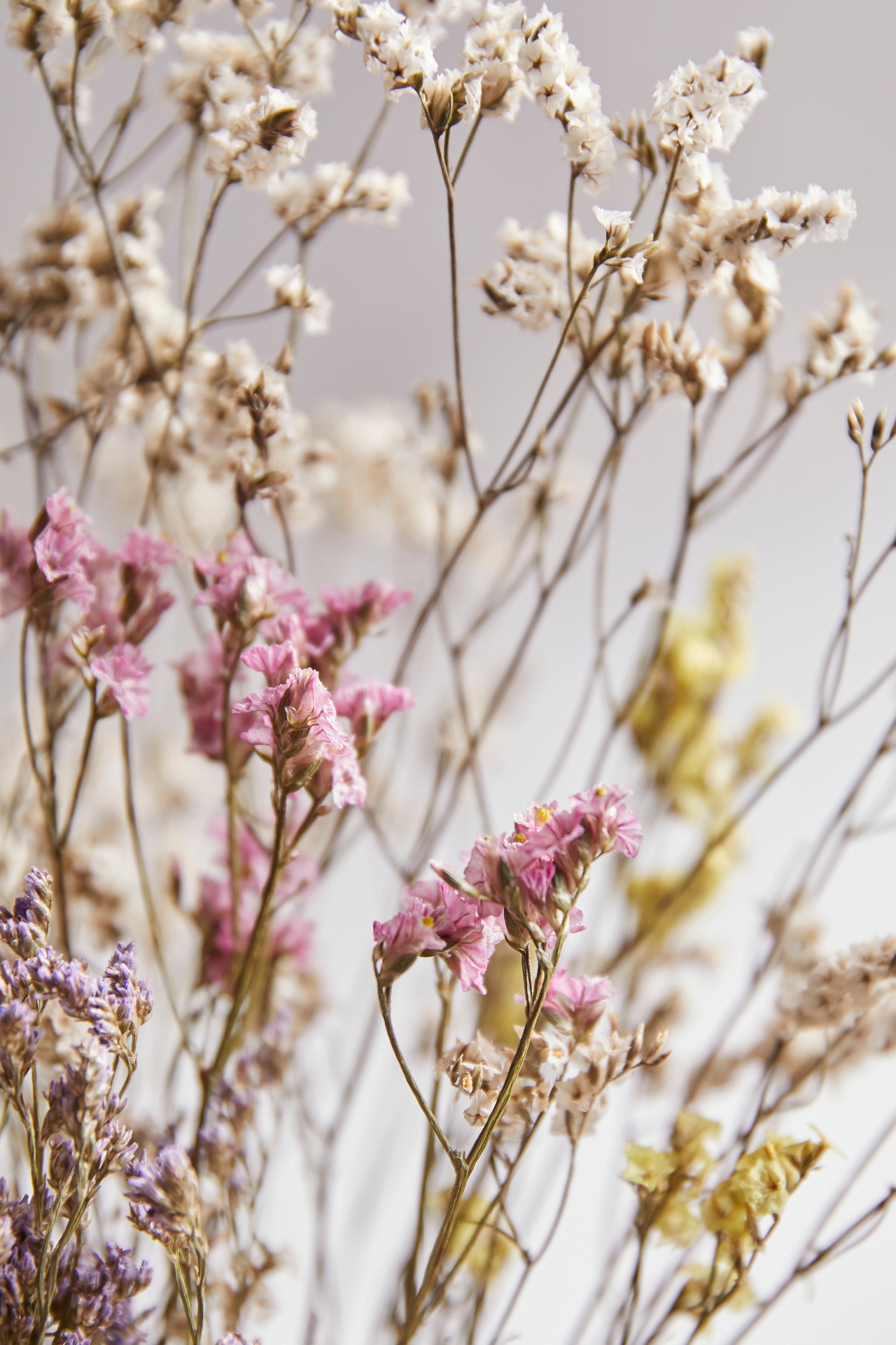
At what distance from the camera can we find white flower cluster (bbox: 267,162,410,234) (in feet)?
1.39

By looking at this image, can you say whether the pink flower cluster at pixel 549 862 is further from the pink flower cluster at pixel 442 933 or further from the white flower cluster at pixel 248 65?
the white flower cluster at pixel 248 65

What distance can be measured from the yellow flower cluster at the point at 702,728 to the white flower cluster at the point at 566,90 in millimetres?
334

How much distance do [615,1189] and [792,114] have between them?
86cm

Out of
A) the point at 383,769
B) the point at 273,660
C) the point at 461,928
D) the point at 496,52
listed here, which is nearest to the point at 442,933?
the point at 461,928

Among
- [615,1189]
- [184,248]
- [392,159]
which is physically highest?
[392,159]

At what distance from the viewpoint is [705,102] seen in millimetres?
315

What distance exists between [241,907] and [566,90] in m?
0.38

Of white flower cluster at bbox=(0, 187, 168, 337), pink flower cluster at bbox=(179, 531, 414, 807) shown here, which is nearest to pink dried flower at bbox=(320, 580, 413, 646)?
pink flower cluster at bbox=(179, 531, 414, 807)

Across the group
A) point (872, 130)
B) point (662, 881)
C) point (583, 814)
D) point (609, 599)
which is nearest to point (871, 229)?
point (872, 130)

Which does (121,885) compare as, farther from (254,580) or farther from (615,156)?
(615,156)

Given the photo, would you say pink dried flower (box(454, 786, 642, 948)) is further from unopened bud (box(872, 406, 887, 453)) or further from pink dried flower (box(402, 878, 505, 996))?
unopened bud (box(872, 406, 887, 453))

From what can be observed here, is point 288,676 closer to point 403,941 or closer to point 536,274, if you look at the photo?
point 403,941

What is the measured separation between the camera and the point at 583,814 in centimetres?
25

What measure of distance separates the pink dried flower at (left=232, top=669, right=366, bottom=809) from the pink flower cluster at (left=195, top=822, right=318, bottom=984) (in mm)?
132
